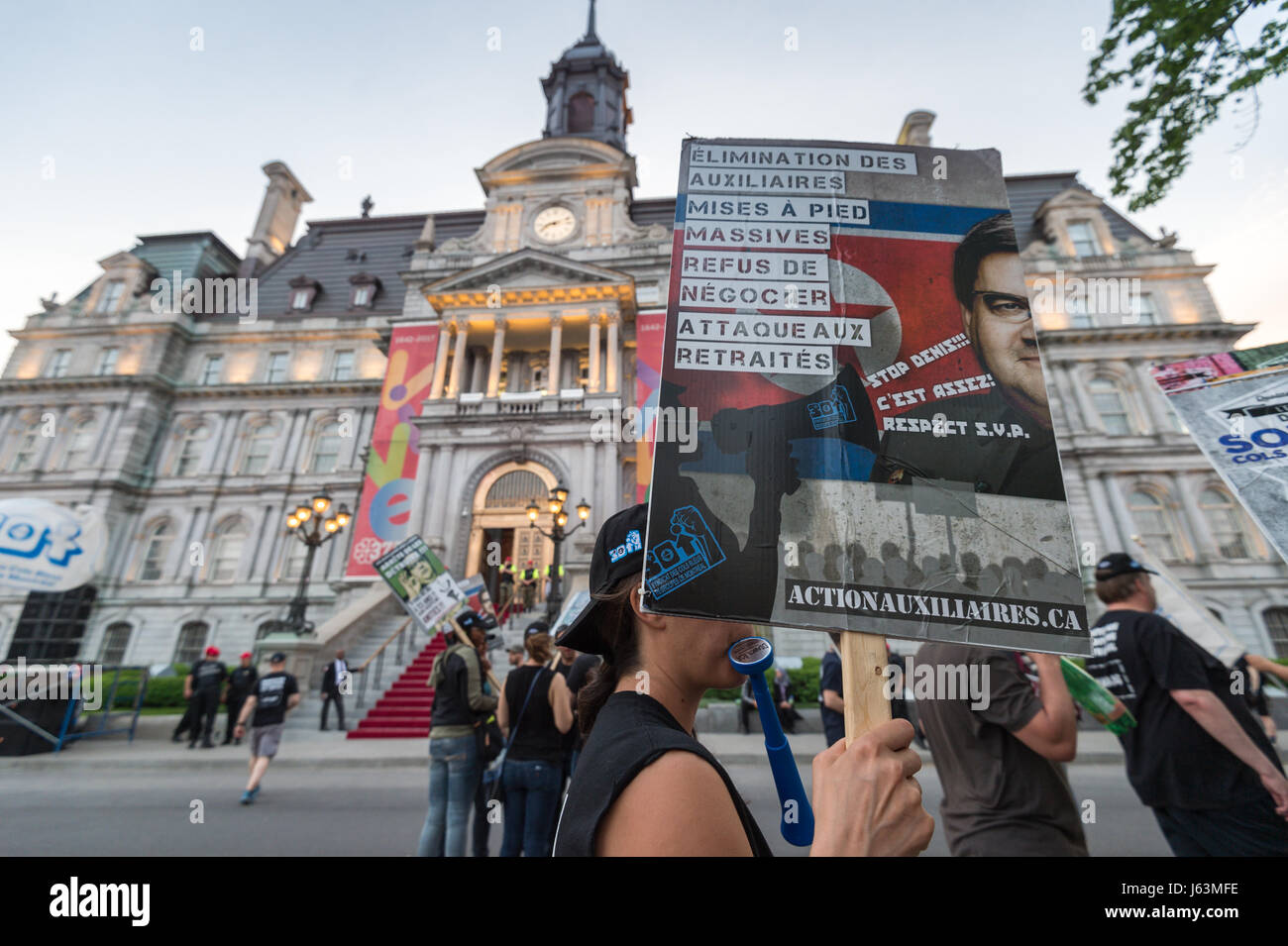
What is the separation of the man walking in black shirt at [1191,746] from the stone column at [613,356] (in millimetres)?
20369

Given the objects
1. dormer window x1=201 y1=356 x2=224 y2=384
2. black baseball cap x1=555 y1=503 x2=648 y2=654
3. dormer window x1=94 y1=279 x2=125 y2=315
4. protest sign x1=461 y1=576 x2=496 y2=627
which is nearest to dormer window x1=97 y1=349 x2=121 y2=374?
dormer window x1=94 y1=279 x2=125 y2=315

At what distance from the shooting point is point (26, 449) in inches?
1120

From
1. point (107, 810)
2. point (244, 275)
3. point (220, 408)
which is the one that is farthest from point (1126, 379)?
point (244, 275)

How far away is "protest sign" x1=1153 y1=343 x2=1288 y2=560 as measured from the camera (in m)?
2.61

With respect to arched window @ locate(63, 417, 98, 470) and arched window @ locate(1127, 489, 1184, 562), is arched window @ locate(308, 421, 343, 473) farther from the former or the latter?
arched window @ locate(1127, 489, 1184, 562)

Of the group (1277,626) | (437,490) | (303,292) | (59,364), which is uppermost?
(303,292)

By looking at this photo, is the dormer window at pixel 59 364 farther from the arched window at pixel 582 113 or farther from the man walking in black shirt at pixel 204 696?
the arched window at pixel 582 113

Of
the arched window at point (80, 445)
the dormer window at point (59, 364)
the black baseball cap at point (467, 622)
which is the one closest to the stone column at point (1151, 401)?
the black baseball cap at point (467, 622)

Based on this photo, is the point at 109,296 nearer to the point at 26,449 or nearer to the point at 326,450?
the point at 26,449

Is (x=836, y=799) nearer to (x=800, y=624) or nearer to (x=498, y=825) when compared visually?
(x=800, y=624)

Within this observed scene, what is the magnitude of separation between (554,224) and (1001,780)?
2969cm

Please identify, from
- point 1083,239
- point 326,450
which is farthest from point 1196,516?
point 326,450

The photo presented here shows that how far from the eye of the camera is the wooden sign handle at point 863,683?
1409 mm

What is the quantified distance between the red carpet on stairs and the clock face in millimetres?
21236
